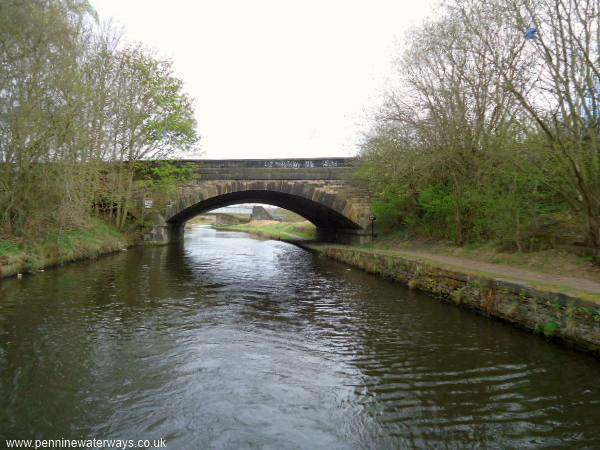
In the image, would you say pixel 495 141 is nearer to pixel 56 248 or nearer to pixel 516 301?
pixel 516 301

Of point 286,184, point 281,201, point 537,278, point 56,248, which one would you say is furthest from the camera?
point 281,201

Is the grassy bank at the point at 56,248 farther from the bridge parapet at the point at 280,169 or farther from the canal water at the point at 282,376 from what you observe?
the bridge parapet at the point at 280,169

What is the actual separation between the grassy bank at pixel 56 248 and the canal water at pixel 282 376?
2.70 meters

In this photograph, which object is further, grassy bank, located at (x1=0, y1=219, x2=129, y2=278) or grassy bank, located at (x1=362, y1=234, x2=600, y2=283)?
grassy bank, located at (x1=0, y1=219, x2=129, y2=278)

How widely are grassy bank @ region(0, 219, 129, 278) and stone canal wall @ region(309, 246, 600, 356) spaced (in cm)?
1095

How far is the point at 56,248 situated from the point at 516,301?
546 inches

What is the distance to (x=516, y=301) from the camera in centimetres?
740

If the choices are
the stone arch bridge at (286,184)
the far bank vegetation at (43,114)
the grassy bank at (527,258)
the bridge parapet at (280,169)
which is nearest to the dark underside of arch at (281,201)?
the stone arch bridge at (286,184)

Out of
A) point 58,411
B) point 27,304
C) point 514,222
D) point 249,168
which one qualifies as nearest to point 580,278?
point 514,222

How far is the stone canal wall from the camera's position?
19.2 feet

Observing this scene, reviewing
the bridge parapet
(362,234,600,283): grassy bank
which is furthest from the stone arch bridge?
(362,234,600,283): grassy bank

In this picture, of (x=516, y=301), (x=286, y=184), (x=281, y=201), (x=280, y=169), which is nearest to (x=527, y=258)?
(x=516, y=301)

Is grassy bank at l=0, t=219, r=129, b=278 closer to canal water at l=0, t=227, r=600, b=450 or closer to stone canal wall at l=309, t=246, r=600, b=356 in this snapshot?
canal water at l=0, t=227, r=600, b=450

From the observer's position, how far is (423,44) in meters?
14.8
